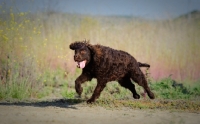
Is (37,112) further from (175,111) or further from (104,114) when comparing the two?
(175,111)

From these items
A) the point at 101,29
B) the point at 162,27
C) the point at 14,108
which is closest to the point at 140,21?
the point at 162,27

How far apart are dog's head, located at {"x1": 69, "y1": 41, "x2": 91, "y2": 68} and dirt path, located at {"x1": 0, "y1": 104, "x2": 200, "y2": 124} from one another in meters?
0.94

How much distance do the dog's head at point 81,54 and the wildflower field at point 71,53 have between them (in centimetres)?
223

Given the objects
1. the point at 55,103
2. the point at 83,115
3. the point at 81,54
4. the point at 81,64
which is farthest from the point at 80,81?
the point at 83,115

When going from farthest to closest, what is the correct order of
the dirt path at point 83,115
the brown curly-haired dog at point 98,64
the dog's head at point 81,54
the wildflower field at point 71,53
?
the wildflower field at point 71,53, the brown curly-haired dog at point 98,64, the dog's head at point 81,54, the dirt path at point 83,115

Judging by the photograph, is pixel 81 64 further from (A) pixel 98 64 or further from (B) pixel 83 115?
(B) pixel 83 115

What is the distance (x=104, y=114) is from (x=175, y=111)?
1.60m

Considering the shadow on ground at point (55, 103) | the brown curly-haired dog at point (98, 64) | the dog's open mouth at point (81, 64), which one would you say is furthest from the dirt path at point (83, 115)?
the dog's open mouth at point (81, 64)

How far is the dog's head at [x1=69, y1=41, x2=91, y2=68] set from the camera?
8.07m

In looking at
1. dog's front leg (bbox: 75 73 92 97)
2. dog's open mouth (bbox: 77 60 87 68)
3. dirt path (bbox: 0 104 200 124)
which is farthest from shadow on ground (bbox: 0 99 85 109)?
dog's open mouth (bbox: 77 60 87 68)

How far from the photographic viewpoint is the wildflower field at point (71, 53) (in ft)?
33.9

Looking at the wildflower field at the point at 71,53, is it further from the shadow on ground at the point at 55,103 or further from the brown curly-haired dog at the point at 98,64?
the brown curly-haired dog at the point at 98,64

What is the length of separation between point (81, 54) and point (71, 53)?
5.48m

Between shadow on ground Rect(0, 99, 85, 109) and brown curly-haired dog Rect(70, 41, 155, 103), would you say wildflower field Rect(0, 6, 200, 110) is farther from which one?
brown curly-haired dog Rect(70, 41, 155, 103)
